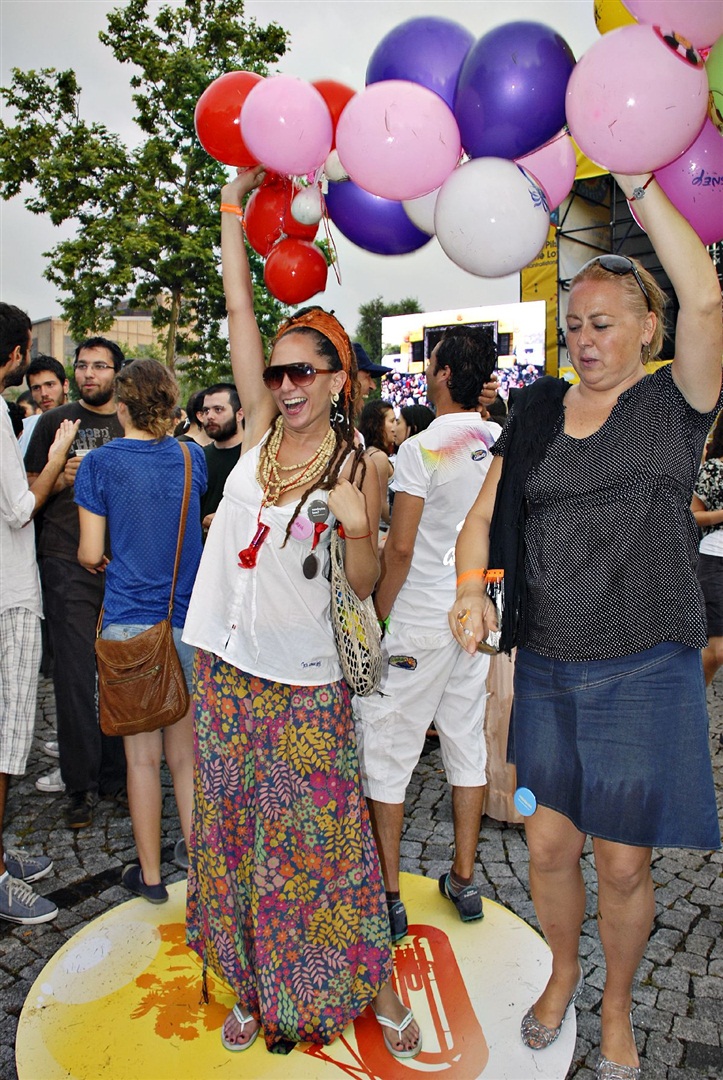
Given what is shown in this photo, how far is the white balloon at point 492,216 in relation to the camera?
2.10 meters

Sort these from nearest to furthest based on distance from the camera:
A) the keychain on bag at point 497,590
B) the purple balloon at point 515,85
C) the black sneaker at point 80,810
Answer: the purple balloon at point 515,85
the keychain on bag at point 497,590
the black sneaker at point 80,810

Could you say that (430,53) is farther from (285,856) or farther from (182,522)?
(285,856)

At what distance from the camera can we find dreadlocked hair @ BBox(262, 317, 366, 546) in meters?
2.27

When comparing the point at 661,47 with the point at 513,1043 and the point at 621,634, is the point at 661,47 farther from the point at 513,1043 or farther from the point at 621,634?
the point at 513,1043

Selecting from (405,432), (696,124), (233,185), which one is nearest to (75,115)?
(405,432)

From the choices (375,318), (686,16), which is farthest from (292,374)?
(375,318)

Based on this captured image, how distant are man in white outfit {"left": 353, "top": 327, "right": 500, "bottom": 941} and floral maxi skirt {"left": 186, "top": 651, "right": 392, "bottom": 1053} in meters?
0.54

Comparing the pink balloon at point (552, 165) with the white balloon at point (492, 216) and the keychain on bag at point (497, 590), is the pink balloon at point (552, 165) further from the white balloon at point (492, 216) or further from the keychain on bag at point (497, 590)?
the keychain on bag at point (497, 590)

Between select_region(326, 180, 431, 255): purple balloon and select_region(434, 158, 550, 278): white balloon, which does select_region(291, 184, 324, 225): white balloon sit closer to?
select_region(326, 180, 431, 255): purple balloon

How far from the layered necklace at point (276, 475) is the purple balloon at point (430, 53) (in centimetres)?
99

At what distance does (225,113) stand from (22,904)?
2.86 metres

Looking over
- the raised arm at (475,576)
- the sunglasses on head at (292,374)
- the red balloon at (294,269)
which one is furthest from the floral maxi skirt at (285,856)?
the red balloon at (294,269)

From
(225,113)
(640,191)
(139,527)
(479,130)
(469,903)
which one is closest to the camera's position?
(640,191)

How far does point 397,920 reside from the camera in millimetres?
2865
